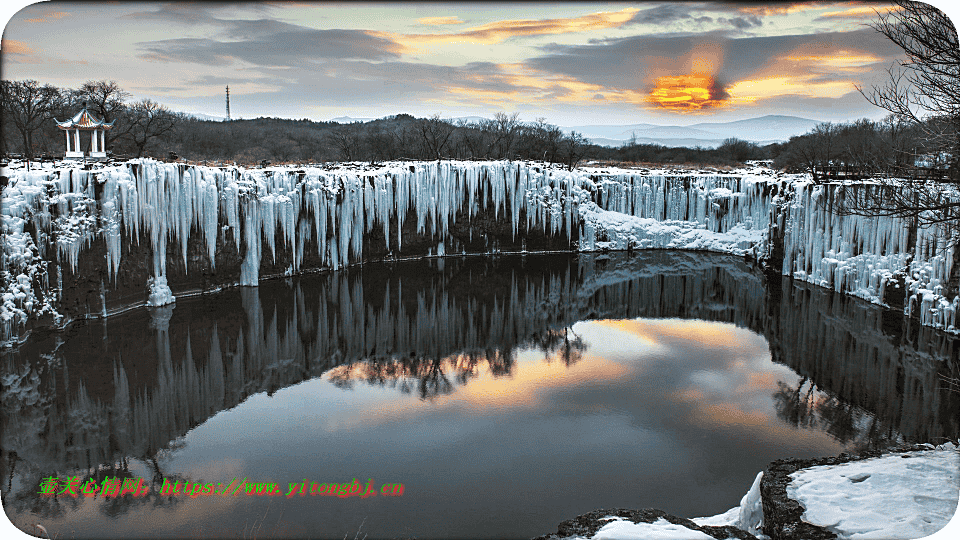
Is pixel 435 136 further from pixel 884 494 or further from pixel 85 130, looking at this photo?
pixel 884 494

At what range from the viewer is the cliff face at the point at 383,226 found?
15562mm

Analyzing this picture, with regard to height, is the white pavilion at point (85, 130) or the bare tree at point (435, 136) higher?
the bare tree at point (435, 136)

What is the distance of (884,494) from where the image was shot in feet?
19.5

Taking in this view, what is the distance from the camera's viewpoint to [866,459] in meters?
7.26

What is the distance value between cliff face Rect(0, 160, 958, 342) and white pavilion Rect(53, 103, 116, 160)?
2.32 metres

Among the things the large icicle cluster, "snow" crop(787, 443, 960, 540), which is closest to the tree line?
"snow" crop(787, 443, 960, 540)

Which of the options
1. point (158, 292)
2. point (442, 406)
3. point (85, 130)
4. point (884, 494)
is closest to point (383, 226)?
point (158, 292)

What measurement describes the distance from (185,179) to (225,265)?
317cm

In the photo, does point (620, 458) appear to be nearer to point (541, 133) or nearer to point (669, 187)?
point (669, 187)

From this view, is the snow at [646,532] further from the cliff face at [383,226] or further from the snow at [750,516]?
the cliff face at [383,226]

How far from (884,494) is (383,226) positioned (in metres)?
22.6

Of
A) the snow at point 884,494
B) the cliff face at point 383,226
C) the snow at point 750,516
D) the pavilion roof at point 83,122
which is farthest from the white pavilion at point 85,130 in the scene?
the snow at point 884,494

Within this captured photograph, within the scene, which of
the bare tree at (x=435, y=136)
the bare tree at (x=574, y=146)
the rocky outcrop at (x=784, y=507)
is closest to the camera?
the rocky outcrop at (x=784, y=507)

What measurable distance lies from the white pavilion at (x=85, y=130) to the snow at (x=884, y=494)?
753 inches
